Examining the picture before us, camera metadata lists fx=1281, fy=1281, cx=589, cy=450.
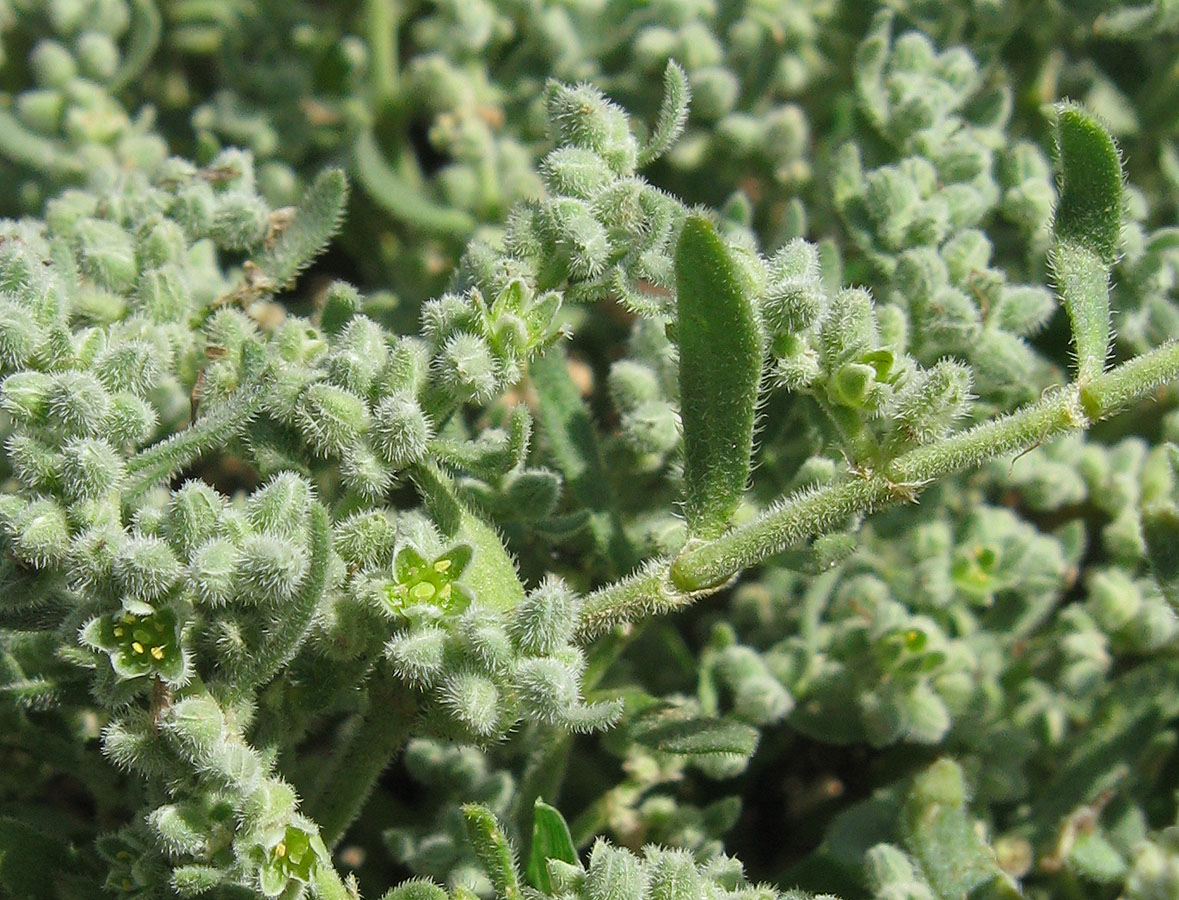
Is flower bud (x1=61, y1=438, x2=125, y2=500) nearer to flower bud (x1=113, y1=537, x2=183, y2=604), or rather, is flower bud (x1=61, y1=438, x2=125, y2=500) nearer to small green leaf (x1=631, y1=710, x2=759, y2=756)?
flower bud (x1=113, y1=537, x2=183, y2=604)

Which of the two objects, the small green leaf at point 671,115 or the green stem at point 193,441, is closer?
the green stem at point 193,441

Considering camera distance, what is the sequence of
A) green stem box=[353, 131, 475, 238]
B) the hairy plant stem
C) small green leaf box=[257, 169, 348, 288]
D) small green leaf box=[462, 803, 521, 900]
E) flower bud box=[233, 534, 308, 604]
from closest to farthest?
1. flower bud box=[233, 534, 308, 604]
2. small green leaf box=[462, 803, 521, 900]
3. the hairy plant stem
4. small green leaf box=[257, 169, 348, 288]
5. green stem box=[353, 131, 475, 238]

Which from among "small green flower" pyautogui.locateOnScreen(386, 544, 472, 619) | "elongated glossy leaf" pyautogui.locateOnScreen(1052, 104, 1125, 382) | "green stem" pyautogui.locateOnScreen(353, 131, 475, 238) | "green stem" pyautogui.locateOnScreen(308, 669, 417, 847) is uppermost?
"elongated glossy leaf" pyautogui.locateOnScreen(1052, 104, 1125, 382)

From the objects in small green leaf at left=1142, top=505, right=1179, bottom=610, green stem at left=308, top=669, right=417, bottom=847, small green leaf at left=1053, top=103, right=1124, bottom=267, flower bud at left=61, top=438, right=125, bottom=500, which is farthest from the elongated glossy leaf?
flower bud at left=61, top=438, right=125, bottom=500

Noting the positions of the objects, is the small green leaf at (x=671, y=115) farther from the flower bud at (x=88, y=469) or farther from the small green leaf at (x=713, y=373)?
the flower bud at (x=88, y=469)

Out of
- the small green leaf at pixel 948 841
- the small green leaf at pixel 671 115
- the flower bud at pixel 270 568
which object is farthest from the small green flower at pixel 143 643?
the small green leaf at pixel 948 841

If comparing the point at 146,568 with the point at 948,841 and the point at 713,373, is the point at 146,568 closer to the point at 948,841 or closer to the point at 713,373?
the point at 713,373
